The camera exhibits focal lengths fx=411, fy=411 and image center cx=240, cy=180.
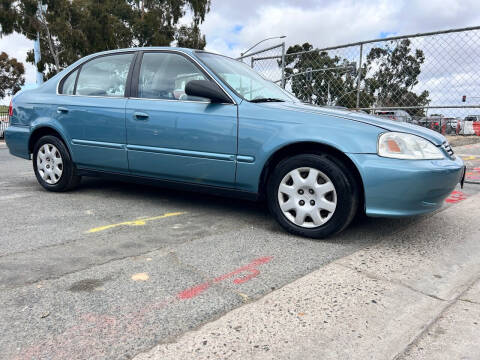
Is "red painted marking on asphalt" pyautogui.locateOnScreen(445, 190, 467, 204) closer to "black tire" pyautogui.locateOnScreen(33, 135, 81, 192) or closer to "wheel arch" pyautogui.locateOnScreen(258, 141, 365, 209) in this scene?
"wheel arch" pyautogui.locateOnScreen(258, 141, 365, 209)

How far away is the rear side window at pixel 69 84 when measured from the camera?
449 cm

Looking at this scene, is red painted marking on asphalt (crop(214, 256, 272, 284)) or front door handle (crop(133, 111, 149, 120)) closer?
red painted marking on asphalt (crop(214, 256, 272, 284))

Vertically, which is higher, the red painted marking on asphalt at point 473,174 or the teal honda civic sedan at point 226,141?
the teal honda civic sedan at point 226,141

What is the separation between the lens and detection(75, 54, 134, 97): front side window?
417cm

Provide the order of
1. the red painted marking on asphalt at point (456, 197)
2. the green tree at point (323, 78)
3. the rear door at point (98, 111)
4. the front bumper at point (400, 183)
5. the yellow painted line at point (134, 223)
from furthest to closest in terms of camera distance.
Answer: the green tree at point (323, 78) → the red painted marking on asphalt at point (456, 197) → the rear door at point (98, 111) → the yellow painted line at point (134, 223) → the front bumper at point (400, 183)

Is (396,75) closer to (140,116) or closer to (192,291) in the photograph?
(140,116)

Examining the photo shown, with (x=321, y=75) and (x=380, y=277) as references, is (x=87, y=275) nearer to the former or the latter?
(x=380, y=277)

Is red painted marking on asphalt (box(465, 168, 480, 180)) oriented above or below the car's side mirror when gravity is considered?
below

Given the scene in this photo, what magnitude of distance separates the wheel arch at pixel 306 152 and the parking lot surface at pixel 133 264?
15.5 inches

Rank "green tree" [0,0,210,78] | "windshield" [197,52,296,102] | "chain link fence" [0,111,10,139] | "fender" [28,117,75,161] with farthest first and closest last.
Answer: "green tree" [0,0,210,78]
"chain link fence" [0,111,10,139]
"fender" [28,117,75,161]
"windshield" [197,52,296,102]

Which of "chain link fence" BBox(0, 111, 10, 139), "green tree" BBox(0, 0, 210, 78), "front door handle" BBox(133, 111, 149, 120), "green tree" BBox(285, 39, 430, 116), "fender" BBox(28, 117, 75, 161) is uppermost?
"green tree" BBox(0, 0, 210, 78)

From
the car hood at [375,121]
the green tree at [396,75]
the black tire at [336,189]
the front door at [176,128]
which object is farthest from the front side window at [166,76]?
the green tree at [396,75]

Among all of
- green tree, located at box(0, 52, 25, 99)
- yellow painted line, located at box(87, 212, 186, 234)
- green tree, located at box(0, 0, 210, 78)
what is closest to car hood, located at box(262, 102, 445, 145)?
yellow painted line, located at box(87, 212, 186, 234)

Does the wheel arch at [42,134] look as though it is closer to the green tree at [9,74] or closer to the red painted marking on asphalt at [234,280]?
the red painted marking on asphalt at [234,280]
